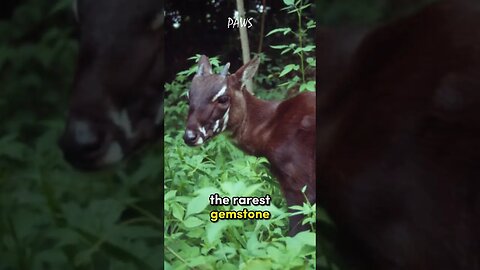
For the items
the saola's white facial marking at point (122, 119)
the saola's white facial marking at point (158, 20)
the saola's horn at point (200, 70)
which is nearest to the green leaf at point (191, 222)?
the saola's white facial marking at point (122, 119)

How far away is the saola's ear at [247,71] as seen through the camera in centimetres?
188

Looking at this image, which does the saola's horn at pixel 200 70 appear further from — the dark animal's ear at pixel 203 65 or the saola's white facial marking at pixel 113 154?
the saola's white facial marking at pixel 113 154

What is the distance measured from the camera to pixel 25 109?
2.08 metres

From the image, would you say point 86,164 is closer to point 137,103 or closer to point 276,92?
point 137,103

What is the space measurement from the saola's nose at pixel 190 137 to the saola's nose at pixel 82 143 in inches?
10.4

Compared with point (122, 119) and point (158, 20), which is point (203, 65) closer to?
point (158, 20)

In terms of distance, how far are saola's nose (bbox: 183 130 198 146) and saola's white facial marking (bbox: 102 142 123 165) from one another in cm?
23

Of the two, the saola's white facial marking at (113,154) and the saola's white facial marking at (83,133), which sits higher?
the saola's white facial marking at (83,133)

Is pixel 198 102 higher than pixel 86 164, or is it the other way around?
pixel 198 102

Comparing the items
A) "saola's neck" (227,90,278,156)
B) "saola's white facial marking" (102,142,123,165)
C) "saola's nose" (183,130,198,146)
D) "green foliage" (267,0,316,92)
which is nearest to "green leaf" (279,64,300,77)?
"green foliage" (267,0,316,92)

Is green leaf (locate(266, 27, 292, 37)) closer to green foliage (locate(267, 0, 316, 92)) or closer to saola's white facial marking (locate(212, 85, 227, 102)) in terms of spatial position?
green foliage (locate(267, 0, 316, 92))

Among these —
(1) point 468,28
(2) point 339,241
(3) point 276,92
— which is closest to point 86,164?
(3) point 276,92

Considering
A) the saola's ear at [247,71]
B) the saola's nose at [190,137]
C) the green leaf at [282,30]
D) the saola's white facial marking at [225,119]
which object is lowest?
the saola's nose at [190,137]

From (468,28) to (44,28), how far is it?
1.37m
